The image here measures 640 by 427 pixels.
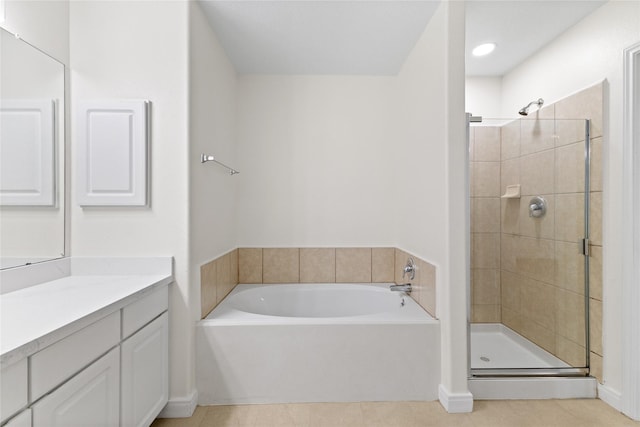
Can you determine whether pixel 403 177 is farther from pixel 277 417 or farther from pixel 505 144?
pixel 277 417

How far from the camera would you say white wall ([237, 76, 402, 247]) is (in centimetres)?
274

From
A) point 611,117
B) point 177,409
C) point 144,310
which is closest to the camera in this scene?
point 144,310

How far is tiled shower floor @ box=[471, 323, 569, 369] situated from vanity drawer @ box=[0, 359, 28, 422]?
6.99ft

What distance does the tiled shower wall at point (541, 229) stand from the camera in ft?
6.33

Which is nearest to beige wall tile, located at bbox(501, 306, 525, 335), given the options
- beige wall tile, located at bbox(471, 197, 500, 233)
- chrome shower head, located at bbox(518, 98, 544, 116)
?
beige wall tile, located at bbox(471, 197, 500, 233)

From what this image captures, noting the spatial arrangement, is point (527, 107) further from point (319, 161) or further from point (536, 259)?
point (319, 161)

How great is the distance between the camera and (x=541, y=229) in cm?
221

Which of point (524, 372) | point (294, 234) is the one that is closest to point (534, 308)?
point (524, 372)

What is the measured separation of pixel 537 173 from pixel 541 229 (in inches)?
15.4

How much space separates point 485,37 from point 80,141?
8.64ft

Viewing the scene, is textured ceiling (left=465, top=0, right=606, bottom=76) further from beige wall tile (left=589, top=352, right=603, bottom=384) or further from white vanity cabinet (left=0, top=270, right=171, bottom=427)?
white vanity cabinet (left=0, top=270, right=171, bottom=427)

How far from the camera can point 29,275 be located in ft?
4.92

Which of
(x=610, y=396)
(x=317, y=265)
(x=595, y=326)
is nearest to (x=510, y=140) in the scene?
(x=595, y=326)

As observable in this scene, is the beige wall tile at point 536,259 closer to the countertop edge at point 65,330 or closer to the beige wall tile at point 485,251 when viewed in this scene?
the beige wall tile at point 485,251
